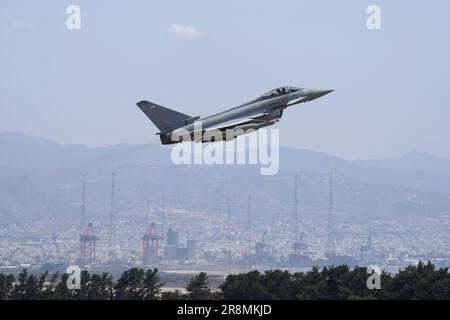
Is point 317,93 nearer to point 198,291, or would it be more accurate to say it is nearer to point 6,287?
point 198,291

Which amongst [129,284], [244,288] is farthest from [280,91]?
[129,284]

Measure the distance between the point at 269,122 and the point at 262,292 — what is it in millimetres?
21367

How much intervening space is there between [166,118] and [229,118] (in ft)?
14.1

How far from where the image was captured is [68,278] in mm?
96500

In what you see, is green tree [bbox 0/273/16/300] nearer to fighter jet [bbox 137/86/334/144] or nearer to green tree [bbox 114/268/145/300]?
green tree [bbox 114/268/145/300]

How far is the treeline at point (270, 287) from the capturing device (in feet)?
289

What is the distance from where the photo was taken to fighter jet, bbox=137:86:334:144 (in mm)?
70500

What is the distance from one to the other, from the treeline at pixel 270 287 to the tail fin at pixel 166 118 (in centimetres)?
1748

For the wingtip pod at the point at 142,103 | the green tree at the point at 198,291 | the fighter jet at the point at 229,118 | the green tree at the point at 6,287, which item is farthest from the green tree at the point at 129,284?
the fighter jet at the point at 229,118

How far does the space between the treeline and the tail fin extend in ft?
57.3

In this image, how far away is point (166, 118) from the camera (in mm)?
73125

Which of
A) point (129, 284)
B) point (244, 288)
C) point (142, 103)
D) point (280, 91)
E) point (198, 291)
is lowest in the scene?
point (198, 291)

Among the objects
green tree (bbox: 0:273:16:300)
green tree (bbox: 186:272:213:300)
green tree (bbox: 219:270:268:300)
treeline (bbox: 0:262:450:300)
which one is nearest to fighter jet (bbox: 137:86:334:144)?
green tree (bbox: 186:272:213:300)
